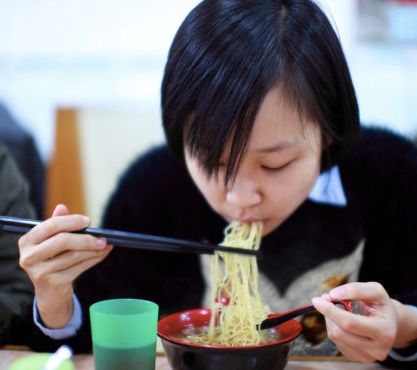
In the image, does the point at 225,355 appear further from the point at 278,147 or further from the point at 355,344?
the point at 278,147

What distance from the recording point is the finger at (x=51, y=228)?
101cm

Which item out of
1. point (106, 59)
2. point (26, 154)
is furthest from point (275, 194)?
point (106, 59)

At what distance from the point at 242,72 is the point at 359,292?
39 cm

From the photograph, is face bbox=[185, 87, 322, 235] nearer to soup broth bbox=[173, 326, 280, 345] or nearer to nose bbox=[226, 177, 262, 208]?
nose bbox=[226, 177, 262, 208]

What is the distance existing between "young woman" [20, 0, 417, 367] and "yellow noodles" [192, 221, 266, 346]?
5cm

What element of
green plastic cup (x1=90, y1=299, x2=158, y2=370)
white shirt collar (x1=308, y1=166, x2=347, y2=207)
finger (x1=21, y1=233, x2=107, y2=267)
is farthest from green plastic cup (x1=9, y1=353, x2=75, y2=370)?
white shirt collar (x1=308, y1=166, x2=347, y2=207)

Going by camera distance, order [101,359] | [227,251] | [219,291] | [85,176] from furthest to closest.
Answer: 1. [85,176]
2. [219,291]
3. [227,251]
4. [101,359]

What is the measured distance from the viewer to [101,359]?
2.94ft

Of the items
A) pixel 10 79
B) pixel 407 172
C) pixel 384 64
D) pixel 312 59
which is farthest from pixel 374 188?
pixel 10 79

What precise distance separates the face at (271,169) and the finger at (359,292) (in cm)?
26

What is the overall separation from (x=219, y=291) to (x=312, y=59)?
48cm

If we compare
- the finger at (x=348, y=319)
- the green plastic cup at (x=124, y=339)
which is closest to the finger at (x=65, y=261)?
the green plastic cup at (x=124, y=339)

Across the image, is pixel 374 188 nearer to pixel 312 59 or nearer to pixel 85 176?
pixel 312 59

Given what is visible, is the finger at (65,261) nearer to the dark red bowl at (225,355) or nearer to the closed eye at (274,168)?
the dark red bowl at (225,355)
